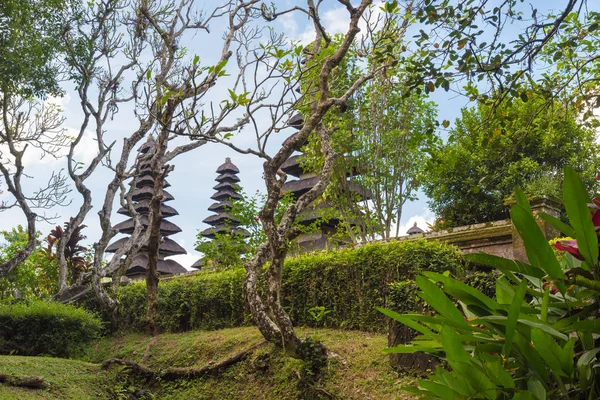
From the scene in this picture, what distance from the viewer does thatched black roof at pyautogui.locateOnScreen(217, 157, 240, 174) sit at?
30.1 m

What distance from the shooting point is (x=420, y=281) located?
889 millimetres

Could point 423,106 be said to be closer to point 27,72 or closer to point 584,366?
point 27,72

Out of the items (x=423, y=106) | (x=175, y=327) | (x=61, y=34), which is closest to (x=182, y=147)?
(x=61, y=34)

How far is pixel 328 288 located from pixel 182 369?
2360mm

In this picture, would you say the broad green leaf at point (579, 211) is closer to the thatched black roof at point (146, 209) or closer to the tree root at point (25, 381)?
the tree root at point (25, 381)

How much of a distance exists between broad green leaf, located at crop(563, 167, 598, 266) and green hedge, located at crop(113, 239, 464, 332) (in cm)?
618

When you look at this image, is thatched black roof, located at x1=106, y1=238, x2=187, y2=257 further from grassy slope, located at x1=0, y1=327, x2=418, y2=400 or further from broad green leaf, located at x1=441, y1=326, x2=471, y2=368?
broad green leaf, located at x1=441, y1=326, x2=471, y2=368

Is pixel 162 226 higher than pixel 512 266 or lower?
higher

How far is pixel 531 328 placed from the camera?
2.90ft

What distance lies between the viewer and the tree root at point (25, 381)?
6804mm

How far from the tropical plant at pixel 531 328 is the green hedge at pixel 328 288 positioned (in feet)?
20.0

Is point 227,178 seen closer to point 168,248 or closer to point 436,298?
point 168,248

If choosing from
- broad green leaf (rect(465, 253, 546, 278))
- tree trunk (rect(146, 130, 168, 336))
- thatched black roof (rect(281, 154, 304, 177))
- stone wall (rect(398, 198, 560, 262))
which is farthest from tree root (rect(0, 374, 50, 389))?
thatched black roof (rect(281, 154, 304, 177))

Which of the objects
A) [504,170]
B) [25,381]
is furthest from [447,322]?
[504,170]
